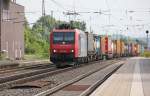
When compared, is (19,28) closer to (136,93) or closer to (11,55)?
(11,55)

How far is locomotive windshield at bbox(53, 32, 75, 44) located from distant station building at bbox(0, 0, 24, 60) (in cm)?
3017

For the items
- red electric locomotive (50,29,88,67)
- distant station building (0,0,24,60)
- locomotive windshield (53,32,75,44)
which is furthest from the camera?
distant station building (0,0,24,60)

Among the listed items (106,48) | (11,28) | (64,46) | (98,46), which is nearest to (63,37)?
(64,46)

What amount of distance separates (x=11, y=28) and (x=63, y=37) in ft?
123

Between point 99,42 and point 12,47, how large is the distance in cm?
1822

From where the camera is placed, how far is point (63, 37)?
147ft

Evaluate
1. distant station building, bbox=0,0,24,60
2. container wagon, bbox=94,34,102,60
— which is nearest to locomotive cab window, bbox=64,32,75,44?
container wagon, bbox=94,34,102,60

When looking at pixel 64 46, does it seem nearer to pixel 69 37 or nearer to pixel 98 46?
pixel 69 37

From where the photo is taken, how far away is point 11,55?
80.3 metres

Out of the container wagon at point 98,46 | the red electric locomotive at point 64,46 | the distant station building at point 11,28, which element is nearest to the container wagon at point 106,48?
the container wagon at point 98,46

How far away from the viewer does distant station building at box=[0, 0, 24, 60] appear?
7753cm

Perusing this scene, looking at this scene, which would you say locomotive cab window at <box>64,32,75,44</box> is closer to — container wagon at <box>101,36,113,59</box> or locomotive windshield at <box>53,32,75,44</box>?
locomotive windshield at <box>53,32,75,44</box>

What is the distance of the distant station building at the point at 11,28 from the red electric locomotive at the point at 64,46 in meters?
30.2

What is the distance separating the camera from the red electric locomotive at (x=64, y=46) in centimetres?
4419
